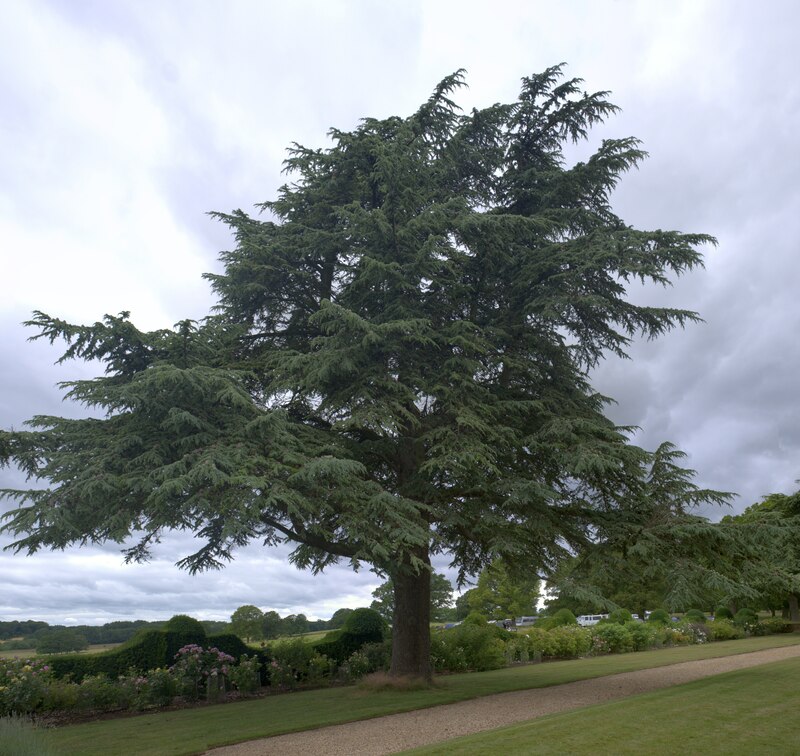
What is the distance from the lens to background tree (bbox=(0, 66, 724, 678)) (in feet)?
37.1

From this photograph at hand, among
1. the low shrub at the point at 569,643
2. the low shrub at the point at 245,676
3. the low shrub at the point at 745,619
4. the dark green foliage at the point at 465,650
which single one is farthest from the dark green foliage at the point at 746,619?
the low shrub at the point at 245,676

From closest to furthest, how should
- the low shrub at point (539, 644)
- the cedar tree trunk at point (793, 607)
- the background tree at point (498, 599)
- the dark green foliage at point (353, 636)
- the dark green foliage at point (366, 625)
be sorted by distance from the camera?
the dark green foliage at point (353, 636) < the dark green foliage at point (366, 625) < the low shrub at point (539, 644) < the cedar tree trunk at point (793, 607) < the background tree at point (498, 599)

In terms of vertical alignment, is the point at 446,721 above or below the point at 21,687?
below

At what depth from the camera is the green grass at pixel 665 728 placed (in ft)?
28.6

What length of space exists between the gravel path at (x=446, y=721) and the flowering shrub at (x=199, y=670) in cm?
557

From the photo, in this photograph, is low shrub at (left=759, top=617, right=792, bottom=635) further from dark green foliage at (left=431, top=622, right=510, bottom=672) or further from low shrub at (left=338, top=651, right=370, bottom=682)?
low shrub at (left=338, top=651, right=370, bottom=682)

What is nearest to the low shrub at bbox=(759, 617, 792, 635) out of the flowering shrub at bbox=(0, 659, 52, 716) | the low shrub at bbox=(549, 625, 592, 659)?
the low shrub at bbox=(549, 625, 592, 659)

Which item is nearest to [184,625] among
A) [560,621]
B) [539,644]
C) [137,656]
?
[137,656]

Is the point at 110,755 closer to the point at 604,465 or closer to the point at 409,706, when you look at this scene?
the point at 409,706

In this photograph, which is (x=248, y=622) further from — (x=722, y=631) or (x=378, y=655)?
(x=722, y=631)

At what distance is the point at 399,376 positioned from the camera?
15.3 metres

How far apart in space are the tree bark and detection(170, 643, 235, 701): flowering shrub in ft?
14.2

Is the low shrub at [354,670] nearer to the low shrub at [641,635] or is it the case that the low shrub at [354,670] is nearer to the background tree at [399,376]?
the background tree at [399,376]

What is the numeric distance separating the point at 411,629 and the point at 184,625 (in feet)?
20.2
